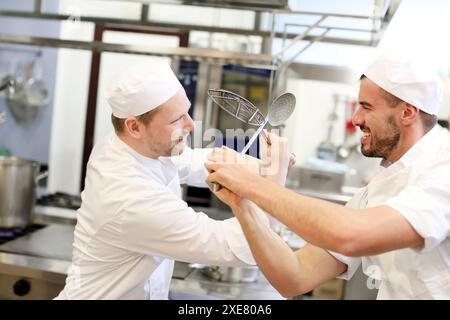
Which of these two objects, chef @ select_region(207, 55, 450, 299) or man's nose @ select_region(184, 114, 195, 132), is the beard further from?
man's nose @ select_region(184, 114, 195, 132)

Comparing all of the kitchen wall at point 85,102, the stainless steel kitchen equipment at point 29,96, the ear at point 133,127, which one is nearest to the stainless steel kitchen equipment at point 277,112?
the ear at point 133,127

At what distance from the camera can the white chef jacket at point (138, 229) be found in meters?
0.88

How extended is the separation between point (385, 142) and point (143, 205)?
396 mm

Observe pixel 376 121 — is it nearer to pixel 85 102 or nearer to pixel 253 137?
pixel 253 137

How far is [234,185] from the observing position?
0.70m

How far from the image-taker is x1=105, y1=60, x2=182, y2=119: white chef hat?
0.85 metres

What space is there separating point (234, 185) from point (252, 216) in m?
0.07

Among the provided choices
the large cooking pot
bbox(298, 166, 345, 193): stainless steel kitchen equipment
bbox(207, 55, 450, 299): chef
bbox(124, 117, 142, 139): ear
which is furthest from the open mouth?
bbox(298, 166, 345, 193): stainless steel kitchen equipment

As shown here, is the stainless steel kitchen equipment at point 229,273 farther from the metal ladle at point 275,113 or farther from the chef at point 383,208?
the metal ladle at point 275,113

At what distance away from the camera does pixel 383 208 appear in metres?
0.68

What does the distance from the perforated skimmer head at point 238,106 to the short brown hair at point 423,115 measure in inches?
8.2

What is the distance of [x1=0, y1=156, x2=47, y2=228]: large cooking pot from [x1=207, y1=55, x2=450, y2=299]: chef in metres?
1.11

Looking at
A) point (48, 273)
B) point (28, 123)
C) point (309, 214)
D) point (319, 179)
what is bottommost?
point (48, 273)

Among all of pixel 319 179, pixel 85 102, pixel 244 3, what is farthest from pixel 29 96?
pixel 244 3
